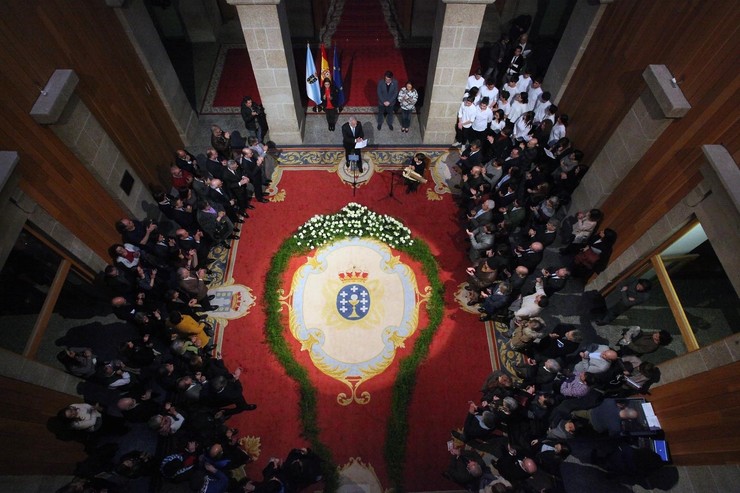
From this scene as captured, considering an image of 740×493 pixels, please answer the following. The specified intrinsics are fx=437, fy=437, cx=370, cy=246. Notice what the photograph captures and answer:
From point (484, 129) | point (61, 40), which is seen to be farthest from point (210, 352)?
point (484, 129)

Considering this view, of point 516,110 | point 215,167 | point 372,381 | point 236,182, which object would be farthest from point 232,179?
point 516,110

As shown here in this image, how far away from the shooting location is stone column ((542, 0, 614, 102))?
8359 millimetres

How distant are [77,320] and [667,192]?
9701mm

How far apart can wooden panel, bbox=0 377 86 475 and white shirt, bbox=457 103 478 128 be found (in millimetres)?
8628

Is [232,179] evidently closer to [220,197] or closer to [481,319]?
[220,197]

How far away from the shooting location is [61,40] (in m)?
6.33

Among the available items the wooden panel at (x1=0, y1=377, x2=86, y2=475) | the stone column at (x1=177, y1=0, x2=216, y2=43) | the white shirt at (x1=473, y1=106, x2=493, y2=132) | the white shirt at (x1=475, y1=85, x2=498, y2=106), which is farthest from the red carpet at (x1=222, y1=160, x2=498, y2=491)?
the stone column at (x1=177, y1=0, x2=216, y2=43)

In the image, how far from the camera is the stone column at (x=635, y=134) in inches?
244

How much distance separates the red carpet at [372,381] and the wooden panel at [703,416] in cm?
264

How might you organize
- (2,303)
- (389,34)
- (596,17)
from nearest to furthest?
1. (2,303)
2. (596,17)
3. (389,34)

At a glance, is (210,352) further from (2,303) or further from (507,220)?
(507,220)

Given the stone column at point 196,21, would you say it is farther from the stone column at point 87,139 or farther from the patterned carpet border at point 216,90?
the stone column at point 87,139

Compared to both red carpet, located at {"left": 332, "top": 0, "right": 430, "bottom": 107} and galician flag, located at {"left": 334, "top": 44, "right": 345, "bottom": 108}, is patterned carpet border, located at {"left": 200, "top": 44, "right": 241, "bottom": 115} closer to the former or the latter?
galician flag, located at {"left": 334, "top": 44, "right": 345, "bottom": 108}

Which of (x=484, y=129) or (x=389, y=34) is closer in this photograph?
(x=484, y=129)
